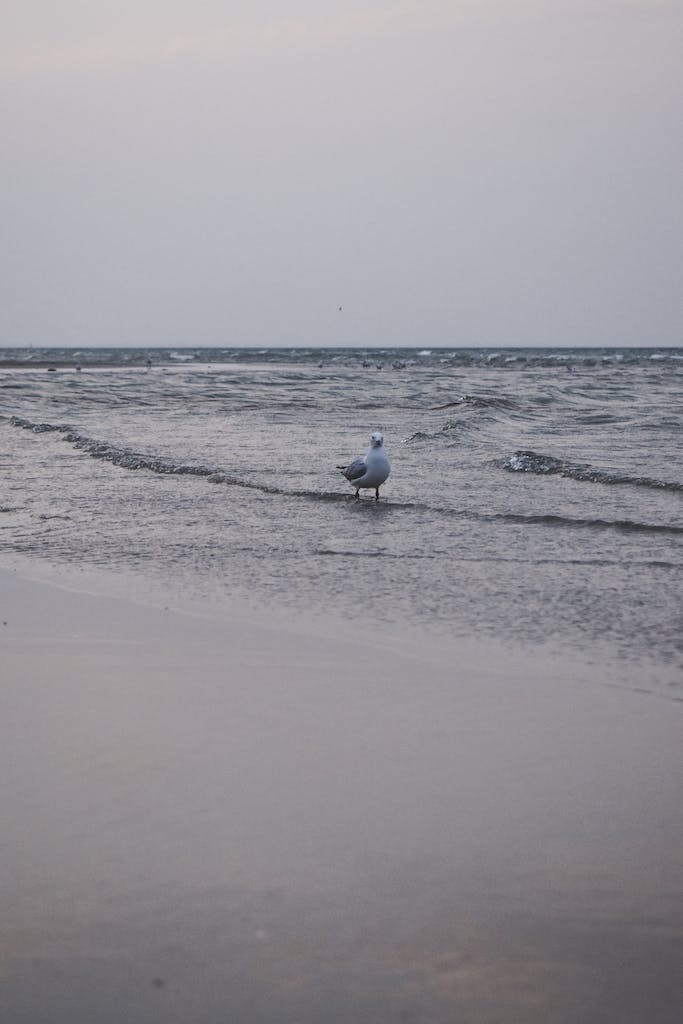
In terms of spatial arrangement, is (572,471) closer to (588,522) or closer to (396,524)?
(588,522)

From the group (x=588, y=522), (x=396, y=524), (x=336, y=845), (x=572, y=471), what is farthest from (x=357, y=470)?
(x=336, y=845)

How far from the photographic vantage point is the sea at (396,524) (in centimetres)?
579

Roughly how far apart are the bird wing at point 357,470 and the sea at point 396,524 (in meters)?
0.20

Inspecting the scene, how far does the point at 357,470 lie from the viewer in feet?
33.8

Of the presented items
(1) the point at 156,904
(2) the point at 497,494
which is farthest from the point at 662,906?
(2) the point at 497,494

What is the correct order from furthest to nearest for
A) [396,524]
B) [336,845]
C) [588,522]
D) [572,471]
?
[572,471] < [396,524] < [588,522] < [336,845]

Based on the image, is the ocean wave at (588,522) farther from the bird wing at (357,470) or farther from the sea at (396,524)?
the bird wing at (357,470)

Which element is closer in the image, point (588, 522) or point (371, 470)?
point (588, 522)

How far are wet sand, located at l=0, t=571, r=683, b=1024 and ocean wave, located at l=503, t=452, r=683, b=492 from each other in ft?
21.3

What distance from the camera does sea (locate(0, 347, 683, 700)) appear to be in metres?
5.79

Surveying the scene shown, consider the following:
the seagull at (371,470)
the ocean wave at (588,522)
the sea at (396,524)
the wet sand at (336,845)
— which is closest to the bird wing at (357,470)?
the seagull at (371,470)

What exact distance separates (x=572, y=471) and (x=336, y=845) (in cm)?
911

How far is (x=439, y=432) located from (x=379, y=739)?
45.0ft

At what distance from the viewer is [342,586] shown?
21.3 ft
